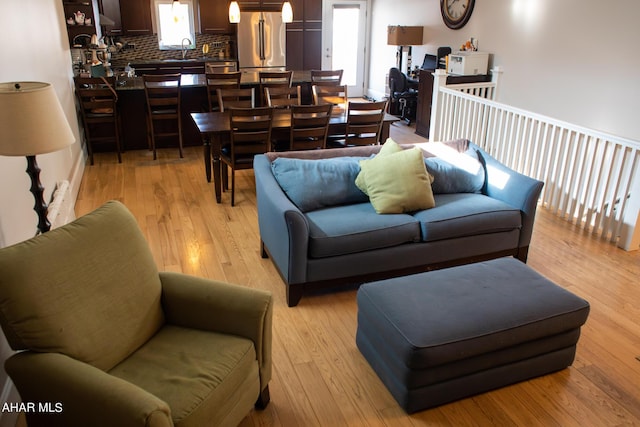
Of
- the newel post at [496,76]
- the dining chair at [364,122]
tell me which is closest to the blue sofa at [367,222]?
the dining chair at [364,122]

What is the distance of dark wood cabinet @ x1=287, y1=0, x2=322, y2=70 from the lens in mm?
9188

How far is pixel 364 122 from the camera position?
5.05 metres

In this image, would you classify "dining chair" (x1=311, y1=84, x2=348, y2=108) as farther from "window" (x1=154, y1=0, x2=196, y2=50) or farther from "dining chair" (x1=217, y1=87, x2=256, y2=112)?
"window" (x1=154, y1=0, x2=196, y2=50)

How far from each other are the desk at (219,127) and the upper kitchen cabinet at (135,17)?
175 inches

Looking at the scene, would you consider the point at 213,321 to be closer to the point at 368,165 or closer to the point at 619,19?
the point at 368,165

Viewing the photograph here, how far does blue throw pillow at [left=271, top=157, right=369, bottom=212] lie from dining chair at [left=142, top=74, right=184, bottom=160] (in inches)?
118

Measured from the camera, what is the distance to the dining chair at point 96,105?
579cm

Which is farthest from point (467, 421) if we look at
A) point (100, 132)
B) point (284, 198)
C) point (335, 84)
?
point (100, 132)

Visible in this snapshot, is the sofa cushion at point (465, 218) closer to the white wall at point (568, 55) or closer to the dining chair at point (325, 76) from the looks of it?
the white wall at point (568, 55)

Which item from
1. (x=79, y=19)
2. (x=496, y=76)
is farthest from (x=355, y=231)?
(x=79, y=19)

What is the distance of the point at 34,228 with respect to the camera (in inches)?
122

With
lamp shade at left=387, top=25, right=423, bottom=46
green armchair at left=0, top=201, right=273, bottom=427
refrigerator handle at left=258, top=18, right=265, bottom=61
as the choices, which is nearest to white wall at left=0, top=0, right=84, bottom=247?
green armchair at left=0, top=201, right=273, bottom=427

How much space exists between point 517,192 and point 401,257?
0.97 m

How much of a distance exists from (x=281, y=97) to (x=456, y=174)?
9.60ft
